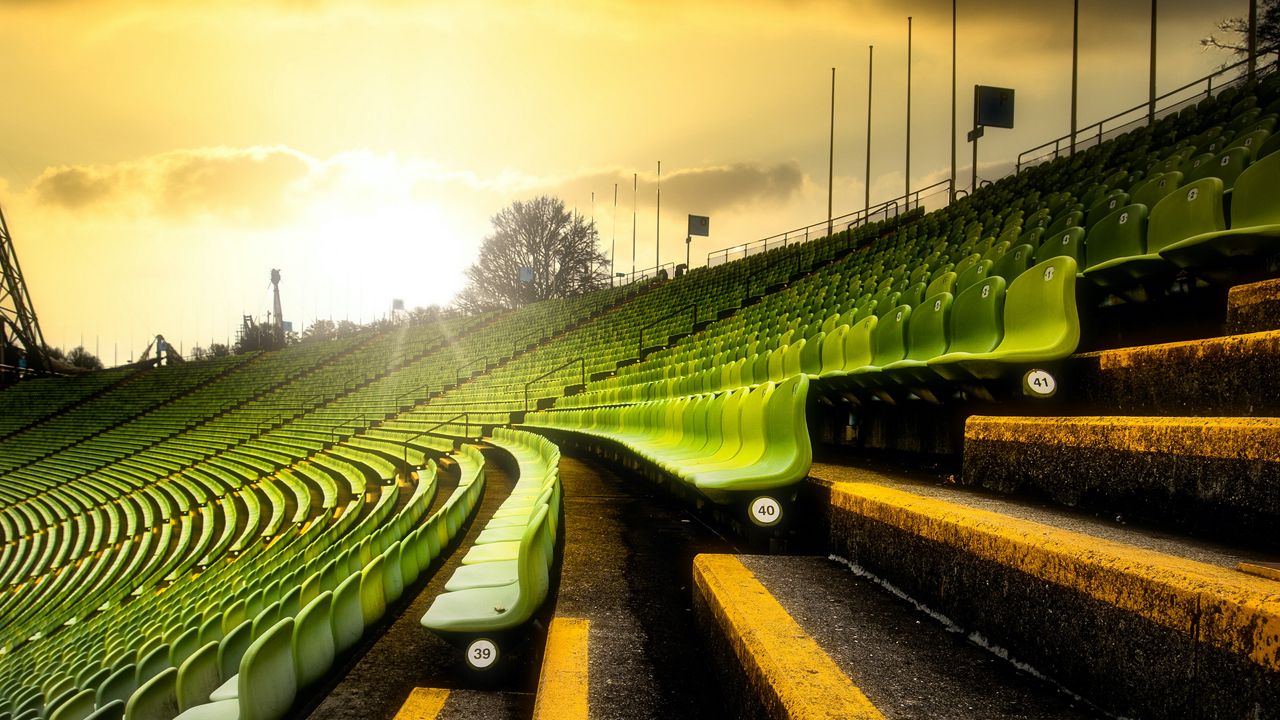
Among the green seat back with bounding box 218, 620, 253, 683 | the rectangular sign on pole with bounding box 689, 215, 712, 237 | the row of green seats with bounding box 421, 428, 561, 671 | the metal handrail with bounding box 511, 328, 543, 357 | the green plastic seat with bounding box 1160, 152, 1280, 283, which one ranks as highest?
the rectangular sign on pole with bounding box 689, 215, 712, 237

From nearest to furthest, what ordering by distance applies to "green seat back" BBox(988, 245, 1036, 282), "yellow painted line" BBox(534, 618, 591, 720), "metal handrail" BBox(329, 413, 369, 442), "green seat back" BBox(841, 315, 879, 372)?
"yellow painted line" BBox(534, 618, 591, 720) → "green seat back" BBox(841, 315, 879, 372) → "green seat back" BBox(988, 245, 1036, 282) → "metal handrail" BBox(329, 413, 369, 442)

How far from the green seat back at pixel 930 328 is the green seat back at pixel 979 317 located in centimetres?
4

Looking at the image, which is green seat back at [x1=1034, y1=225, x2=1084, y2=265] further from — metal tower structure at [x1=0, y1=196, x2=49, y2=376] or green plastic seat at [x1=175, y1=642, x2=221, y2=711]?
metal tower structure at [x1=0, y1=196, x2=49, y2=376]

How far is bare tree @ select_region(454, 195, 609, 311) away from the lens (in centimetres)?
3684

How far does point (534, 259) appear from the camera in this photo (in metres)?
36.9

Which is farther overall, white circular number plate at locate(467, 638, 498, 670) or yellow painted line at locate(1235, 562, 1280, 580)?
white circular number plate at locate(467, 638, 498, 670)

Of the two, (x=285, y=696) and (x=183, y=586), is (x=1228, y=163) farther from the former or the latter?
(x=183, y=586)

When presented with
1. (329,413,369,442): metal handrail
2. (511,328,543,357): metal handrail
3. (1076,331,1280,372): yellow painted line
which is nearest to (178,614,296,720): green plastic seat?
(1076,331,1280,372): yellow painted line

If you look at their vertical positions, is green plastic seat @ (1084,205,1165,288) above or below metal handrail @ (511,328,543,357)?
below

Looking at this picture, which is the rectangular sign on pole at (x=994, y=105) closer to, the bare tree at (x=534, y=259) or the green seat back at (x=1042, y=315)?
the green seat back at (x=1042, y=315)

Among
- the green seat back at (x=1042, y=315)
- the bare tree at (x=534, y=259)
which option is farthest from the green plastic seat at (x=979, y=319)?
the bare tree at (x=534, y=259)

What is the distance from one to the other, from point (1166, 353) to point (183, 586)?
644 cm

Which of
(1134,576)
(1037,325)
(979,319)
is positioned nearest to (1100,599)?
(1134,576)

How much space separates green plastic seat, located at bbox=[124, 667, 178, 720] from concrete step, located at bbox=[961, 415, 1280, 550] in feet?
7.64
